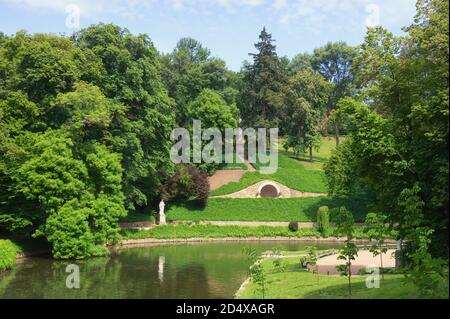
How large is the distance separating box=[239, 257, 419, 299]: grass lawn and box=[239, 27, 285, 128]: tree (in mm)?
41200

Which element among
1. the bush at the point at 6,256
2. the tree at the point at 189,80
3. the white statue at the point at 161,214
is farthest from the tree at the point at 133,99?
the tree at the point at 189,80

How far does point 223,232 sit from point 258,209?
18.1 ft

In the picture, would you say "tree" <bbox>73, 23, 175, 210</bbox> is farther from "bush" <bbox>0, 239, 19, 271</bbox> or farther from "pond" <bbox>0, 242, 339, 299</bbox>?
"bush" <bbox>0, 239, 19, 271</bbox>

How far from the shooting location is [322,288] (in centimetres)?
2045

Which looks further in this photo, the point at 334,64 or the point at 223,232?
the point at 334,64

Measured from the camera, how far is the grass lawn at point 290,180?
56125 millimetres

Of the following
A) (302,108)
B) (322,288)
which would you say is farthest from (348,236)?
(302,108)

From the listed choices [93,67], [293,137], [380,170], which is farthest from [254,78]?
[380,170]

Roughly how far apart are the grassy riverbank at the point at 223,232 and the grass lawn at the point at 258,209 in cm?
170

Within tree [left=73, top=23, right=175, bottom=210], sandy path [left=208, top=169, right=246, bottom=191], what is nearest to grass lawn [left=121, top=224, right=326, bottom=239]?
tree [left=73, top=23, right=175, bottom=210]

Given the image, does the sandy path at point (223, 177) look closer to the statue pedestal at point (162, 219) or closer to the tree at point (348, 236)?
the statue pedestal at point (162, 219)

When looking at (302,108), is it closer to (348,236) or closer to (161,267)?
(161,267)

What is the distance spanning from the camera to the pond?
78.0 feet
